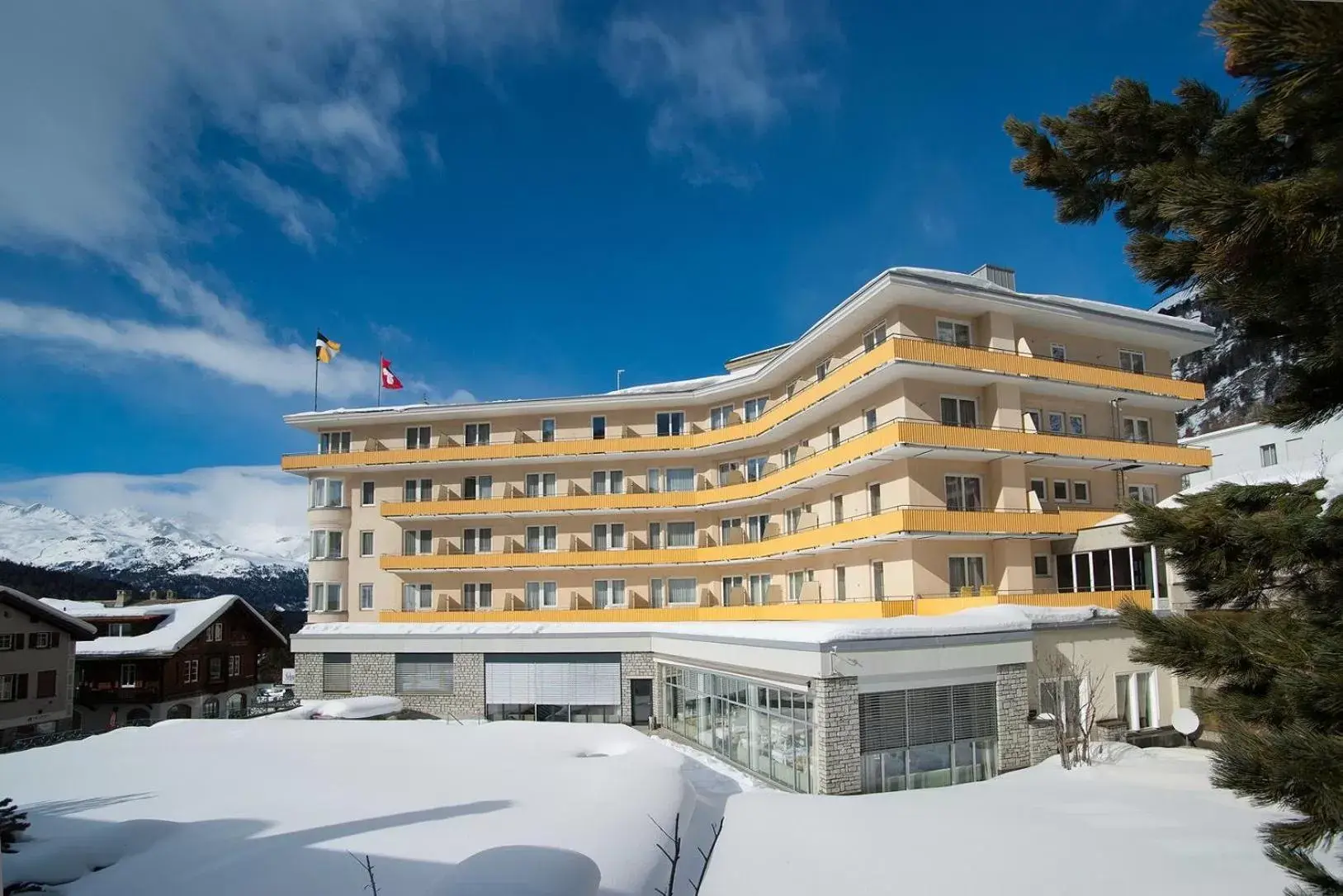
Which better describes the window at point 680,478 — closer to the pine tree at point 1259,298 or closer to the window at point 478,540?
the window at point 478,540

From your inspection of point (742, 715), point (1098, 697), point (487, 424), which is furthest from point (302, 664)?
point (1098, 697)

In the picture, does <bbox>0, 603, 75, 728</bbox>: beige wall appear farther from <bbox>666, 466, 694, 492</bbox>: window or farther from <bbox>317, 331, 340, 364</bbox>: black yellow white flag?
<bbox>666, 466, 694, 492</bbox>: window

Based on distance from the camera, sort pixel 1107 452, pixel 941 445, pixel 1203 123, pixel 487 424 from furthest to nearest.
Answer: pixel 487 424 < pixel 1107 452 < pixel 941 445 < pixel 1203 123

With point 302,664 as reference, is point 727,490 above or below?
above

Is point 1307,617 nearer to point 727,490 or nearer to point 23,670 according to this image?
point 727,490

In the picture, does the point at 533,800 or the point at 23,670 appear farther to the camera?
the point at 23,670

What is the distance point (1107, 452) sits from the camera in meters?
30.7

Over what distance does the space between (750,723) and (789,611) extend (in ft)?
35.9

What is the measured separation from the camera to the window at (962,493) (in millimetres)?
29812

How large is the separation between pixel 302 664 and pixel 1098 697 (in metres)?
35.0

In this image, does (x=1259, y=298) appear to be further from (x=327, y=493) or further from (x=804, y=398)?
(x=327, y=493)

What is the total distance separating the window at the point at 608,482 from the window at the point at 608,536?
5.93ft

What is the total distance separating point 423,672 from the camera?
3819cm

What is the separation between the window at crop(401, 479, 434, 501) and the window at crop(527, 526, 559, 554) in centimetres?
618
